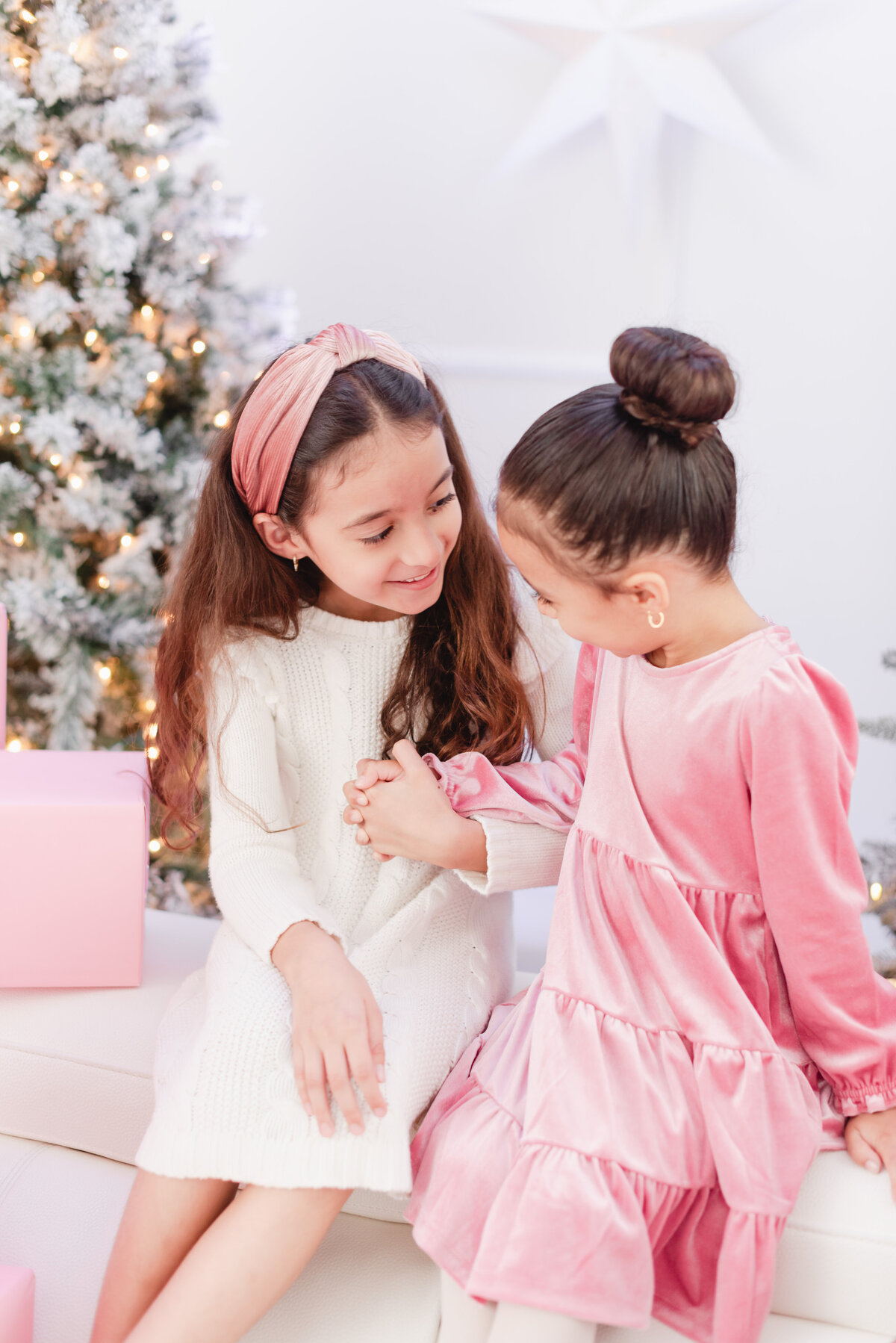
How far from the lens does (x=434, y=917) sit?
44.8 inches

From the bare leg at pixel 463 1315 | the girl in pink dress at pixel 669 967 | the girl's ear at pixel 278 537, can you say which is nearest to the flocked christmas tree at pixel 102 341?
the girl's ear at pixel 278 537

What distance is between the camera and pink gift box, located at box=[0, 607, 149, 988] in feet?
3.96

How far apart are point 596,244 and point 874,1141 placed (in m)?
1.92

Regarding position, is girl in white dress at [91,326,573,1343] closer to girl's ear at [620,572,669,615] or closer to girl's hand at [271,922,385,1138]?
girl's hand at [271,922,385,1138]

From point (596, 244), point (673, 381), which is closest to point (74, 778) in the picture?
point (673, 381)

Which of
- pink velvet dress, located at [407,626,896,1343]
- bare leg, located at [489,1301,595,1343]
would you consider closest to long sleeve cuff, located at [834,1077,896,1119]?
pink velvet dress, located at [407,626,896,1343]

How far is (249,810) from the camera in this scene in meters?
1.11

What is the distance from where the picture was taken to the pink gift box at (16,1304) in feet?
2.81

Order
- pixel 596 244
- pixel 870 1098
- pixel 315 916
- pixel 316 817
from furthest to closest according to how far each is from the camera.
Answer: pixel 596 244 < pixel 316 817 < pixel 315 916 < pixel 870 1098

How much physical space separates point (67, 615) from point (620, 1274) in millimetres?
1380

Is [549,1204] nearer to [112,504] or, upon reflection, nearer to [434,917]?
[434,917]

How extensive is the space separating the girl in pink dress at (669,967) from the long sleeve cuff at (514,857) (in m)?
0.09

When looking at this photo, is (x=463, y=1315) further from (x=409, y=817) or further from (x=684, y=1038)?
(x=409, y=817)

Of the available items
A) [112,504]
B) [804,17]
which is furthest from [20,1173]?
[804,17]
